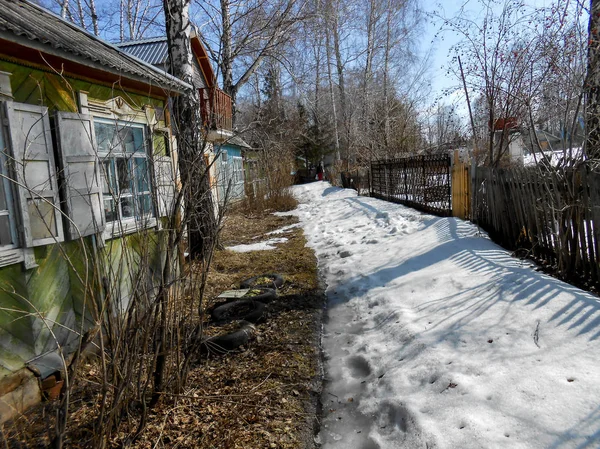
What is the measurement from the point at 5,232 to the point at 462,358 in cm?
371

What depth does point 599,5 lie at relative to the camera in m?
5.09

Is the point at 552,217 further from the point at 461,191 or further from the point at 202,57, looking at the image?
the point at 202,57

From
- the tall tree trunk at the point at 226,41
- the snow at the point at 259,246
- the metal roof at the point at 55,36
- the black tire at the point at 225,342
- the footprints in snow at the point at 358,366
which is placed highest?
the tall tree trunk at the point at 226,41

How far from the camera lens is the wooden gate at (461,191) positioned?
7.72m

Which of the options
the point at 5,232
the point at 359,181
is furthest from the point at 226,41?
the point at 5,232

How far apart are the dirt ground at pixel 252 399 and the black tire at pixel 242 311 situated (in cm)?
12

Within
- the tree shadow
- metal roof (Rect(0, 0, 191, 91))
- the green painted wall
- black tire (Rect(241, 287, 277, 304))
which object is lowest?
black tire (Rect(241, 287, 277, 304))

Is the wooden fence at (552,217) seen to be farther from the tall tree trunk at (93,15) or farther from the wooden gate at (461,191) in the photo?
the tall tree trunk at (93,15)

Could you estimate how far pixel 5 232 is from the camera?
324cm

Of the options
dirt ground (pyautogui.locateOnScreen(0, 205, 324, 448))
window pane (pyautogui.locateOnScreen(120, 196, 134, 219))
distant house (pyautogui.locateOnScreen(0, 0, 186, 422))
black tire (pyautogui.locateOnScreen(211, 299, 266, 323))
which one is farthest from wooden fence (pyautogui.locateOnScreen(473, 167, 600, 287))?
window pane (pyautogui.locateOnScreen(120, 196, 134, 219))

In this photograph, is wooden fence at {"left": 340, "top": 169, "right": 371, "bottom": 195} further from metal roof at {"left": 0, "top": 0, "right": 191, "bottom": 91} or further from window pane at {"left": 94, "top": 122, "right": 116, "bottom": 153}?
window pane at {"left": 94, "top": 122, "right": 116, "bottom": 153}

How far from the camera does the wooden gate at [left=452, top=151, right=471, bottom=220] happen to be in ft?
25.3

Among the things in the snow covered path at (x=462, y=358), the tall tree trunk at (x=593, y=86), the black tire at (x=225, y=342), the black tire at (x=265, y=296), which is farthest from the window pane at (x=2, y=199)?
the tall tree trunk at (x=593, y=86)

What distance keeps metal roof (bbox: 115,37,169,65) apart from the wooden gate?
8.37 metres
